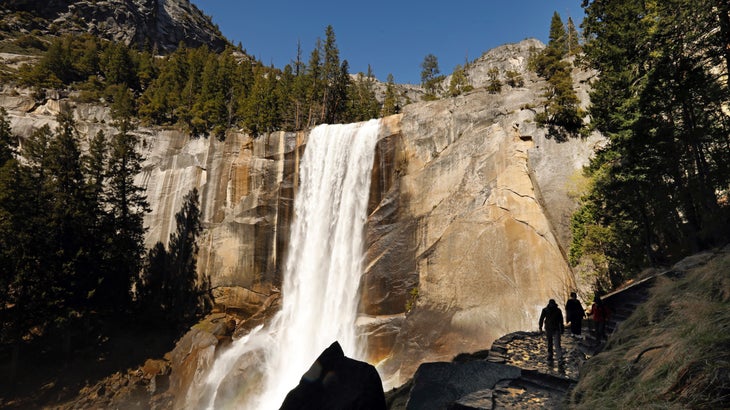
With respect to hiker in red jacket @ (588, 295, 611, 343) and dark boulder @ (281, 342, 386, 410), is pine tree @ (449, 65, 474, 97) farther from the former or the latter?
dark boulder @ (281, 342, 386, 410)

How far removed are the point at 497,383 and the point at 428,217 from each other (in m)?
16.3

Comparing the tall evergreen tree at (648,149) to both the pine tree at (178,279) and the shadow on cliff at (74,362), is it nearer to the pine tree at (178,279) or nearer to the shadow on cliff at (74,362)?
the pine tree at (178,279)

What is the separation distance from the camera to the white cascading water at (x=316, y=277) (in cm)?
2339

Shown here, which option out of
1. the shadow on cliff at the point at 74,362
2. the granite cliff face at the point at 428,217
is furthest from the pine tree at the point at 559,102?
the shadow on cliff at the point at 74,362

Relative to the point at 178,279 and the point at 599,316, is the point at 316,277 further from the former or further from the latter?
the point at 599,316

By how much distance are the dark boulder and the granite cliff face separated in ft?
39.3

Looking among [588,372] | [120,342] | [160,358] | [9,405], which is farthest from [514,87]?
[9,405]

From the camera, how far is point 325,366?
8125mm

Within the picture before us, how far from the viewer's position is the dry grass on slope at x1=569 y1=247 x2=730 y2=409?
4.38 m

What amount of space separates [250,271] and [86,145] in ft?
78.1

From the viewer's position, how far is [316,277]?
27031 millimetres

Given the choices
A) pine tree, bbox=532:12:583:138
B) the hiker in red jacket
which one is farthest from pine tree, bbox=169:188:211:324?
pine tree, bbox=532:12:583:138

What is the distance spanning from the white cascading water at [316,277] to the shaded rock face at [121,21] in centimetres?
→ 7638

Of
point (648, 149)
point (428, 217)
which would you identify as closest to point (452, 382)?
point (648, 149)
